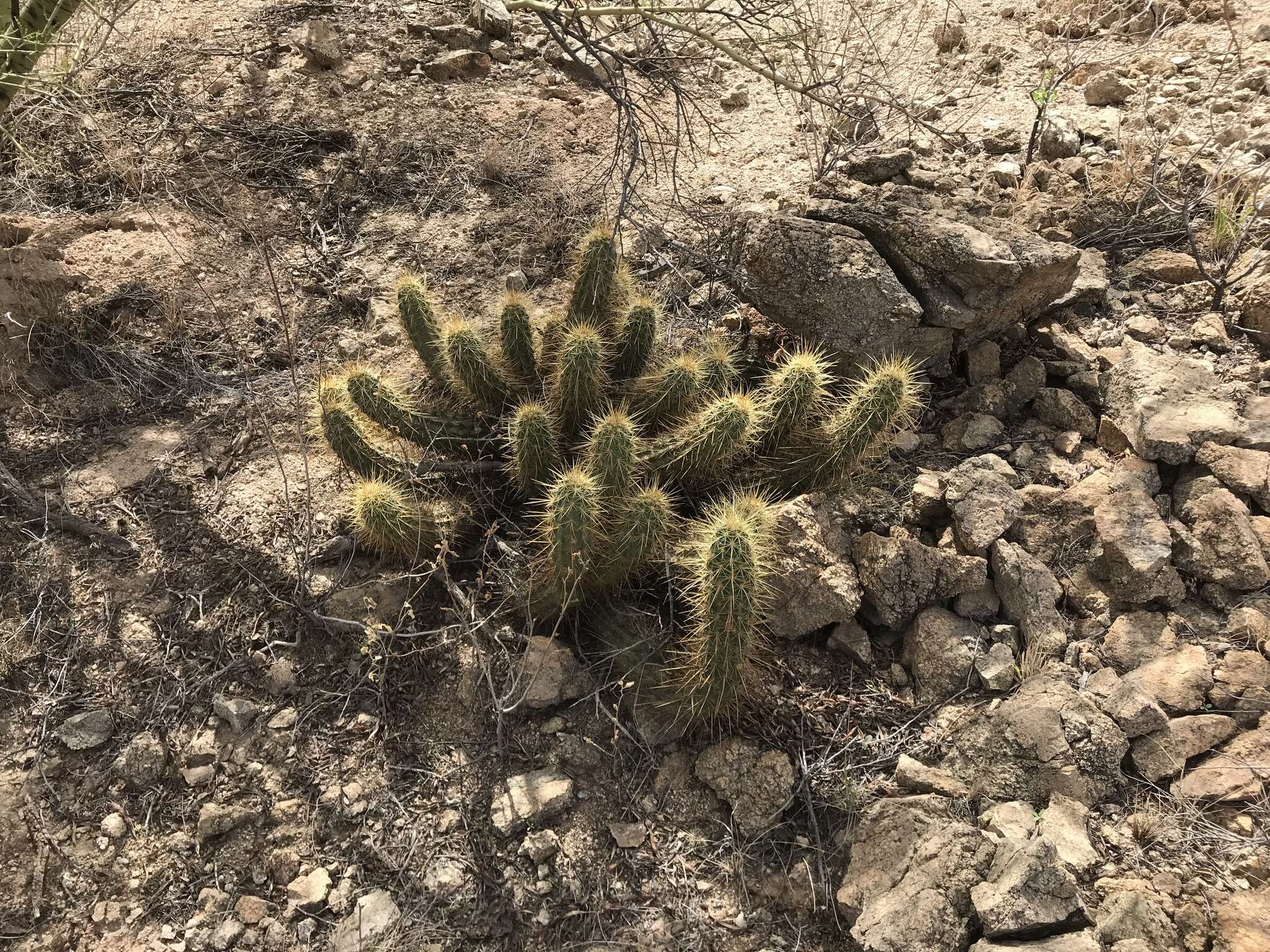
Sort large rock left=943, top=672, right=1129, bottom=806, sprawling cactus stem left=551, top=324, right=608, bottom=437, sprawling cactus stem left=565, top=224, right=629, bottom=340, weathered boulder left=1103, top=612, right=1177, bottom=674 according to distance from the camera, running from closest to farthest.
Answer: large rock left=943, top=672, right=1129, bottom=806 → weathered boulder left=1103, top=612, right=1177, bottom=674 → sprawling cactus stem left=551, top=324, right=608, bottom=437 → sprawling cactus stem left=565, top=224, right=629, bottom=340

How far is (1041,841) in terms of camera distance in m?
2.10

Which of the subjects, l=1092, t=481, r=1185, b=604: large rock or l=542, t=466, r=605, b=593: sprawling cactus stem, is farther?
l=1092, t=481, r=1185, b=604: large rock

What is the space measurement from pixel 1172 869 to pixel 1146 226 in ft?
9.86

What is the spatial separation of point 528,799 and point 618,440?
1146mm

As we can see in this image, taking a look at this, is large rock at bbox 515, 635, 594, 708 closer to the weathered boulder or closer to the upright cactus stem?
the upright cactus stem

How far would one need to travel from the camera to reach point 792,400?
2.88m

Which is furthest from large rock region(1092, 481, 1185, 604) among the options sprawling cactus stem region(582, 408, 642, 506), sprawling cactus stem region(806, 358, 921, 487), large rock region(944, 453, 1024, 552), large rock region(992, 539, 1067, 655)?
sprawling cactus stem region(582, 408, 642, 506)

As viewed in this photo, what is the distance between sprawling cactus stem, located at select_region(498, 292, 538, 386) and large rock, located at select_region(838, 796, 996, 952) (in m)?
2.00

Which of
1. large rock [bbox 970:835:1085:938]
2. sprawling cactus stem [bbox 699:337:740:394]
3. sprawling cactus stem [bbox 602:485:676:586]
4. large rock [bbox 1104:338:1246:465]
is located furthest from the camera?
sprawling cactus stem [bbox 699:337:740:394]

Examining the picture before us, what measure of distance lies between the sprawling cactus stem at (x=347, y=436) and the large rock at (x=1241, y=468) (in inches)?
115

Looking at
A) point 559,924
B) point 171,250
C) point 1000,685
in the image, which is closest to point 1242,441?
point 1000,685

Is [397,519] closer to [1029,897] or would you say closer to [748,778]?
[748,778]

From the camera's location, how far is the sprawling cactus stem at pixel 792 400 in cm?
285

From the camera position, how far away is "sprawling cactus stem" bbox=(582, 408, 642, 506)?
256cm
